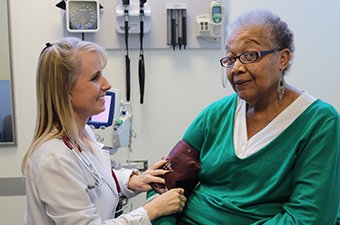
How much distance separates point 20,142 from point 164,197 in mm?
1522

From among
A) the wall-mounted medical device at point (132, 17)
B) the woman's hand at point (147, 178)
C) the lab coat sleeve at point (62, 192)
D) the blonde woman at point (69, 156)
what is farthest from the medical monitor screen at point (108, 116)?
the lab coat sleeve at point (62, 192)

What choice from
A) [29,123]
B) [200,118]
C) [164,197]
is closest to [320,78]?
[200,118]

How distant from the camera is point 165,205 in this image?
1.41m

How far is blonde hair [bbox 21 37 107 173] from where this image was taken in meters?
1.32

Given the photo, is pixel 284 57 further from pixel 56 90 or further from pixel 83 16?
pixel 83 16

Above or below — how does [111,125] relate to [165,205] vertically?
above

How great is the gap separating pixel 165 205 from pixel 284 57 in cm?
65

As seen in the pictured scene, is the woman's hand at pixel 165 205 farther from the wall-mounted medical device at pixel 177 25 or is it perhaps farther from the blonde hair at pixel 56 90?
the wall-mounted medical device at pixel 177 25

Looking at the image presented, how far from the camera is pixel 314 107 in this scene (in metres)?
1.31

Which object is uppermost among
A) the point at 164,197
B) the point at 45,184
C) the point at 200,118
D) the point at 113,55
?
the point at 113,55

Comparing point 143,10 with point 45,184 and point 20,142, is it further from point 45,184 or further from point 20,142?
point 45,184

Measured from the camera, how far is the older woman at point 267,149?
1.23 metres

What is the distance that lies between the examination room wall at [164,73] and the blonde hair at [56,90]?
130cm

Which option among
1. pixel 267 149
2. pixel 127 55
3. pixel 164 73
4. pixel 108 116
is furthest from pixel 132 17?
pixel 267 149
